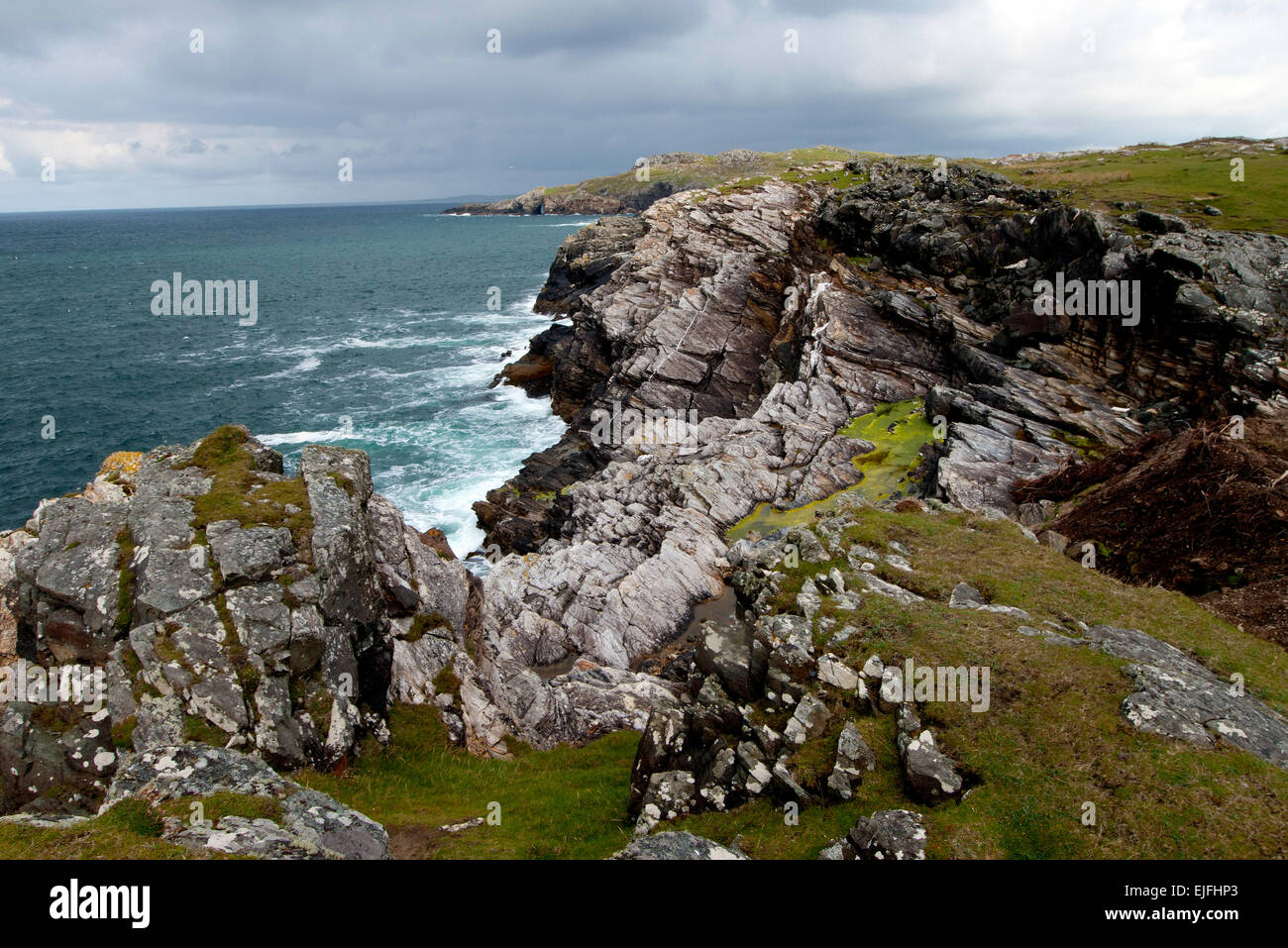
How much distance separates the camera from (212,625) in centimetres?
1578

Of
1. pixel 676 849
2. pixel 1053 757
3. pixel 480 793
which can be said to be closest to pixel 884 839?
pixel 676 849

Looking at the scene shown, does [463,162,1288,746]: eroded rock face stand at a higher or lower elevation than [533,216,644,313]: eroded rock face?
lower

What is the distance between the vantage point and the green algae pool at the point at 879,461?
3753 cm

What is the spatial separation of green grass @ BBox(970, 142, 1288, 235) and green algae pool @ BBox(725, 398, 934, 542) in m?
23.2

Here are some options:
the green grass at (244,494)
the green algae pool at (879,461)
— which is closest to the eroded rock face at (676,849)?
the green grass at (244,494)

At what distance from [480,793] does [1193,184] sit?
2906 inches

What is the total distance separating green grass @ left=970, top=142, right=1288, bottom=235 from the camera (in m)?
45.7

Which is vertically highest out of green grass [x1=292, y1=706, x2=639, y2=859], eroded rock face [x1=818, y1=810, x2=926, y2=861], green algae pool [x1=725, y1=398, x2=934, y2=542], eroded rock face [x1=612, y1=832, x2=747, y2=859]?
green algae pool [x1=725, y1=398, x2=934, y2=542]

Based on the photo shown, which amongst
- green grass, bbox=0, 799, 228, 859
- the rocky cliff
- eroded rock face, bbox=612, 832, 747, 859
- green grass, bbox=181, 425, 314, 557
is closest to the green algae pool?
A: the rocky cliff

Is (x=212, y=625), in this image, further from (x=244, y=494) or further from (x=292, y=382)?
(x=292, y=382)

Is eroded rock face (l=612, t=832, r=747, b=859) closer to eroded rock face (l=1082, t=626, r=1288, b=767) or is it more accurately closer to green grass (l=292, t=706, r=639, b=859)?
green grass (l=292, t=706, r=639, b=859)

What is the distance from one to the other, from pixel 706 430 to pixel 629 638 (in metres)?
21.4
